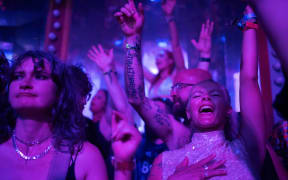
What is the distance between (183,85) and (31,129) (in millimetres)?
1081

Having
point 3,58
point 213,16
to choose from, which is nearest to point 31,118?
point 3,58

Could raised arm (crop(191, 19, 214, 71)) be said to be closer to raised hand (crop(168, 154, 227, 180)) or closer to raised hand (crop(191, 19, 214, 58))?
raised hand (crop(191, 19, 214, 58))

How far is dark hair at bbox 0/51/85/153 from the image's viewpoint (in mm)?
1425

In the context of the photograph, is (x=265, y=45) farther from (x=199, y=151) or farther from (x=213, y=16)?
(x=199, y=151)

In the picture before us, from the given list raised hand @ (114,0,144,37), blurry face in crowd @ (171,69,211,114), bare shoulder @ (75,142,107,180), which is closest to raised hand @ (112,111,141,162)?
bare shoulder @ (75,142,107,180)

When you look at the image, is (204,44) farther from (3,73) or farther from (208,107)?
(3,73)

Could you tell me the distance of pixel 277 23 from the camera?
490 millimetres

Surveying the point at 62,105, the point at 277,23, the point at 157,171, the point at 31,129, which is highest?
the point at 277,23

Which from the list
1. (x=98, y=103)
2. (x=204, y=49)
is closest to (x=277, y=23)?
(x=204, y=49)

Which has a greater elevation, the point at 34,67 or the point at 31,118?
the point at 34,67

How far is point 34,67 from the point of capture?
1.41 m

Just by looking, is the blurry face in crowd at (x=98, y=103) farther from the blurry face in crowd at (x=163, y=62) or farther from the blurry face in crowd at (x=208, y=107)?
the blurry face in crowd at (x=208, y=107)

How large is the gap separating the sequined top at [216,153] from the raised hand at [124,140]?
17.4 inches

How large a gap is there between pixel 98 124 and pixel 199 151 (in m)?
1.47
